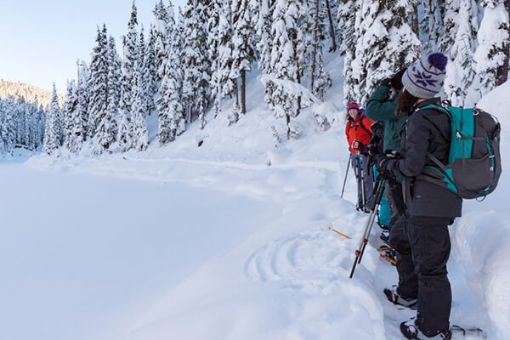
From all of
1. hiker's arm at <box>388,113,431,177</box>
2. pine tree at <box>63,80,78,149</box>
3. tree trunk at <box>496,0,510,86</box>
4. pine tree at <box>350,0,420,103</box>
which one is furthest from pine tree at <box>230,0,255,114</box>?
pine tree at <box>63,80,78,149</box>

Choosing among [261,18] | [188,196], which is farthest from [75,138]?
[188,196]

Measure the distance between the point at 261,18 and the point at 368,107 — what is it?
22.8 metres

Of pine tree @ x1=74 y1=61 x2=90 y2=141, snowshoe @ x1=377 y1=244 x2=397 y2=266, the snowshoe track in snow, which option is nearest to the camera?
the snowshoe track in snow

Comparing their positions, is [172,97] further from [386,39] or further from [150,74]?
[386,39]

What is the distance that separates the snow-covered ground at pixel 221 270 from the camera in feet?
10.2

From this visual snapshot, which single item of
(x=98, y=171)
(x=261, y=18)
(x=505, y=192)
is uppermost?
(x=261, y=18)

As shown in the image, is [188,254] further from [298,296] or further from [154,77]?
[154,77]

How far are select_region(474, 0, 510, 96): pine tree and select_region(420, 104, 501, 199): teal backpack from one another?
13595mm

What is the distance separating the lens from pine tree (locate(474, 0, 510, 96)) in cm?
1316

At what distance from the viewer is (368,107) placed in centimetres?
423

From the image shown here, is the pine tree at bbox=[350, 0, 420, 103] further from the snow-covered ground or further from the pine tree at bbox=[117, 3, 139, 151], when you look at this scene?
the pine tree at bbox=[117, 3, 139, 151]

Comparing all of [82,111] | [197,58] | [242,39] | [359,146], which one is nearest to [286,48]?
[242,39]

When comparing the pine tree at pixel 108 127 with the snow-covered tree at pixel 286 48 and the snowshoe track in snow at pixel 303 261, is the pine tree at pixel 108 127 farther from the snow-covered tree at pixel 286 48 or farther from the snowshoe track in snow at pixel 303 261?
the snowshoe track in snow at pixel 303 261

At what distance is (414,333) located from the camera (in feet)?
9.80
